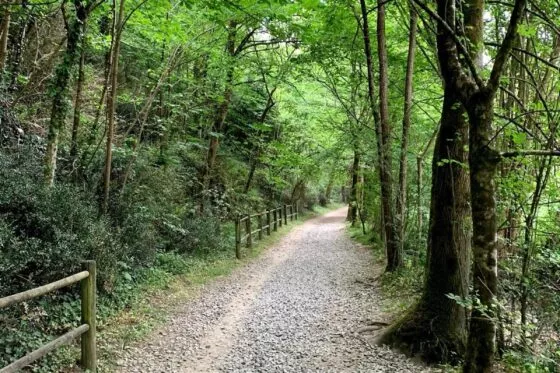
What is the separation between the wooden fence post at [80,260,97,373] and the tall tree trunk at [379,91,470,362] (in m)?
3.55

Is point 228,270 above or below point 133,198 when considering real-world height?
below

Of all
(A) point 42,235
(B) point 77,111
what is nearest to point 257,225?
(B) point 77,111

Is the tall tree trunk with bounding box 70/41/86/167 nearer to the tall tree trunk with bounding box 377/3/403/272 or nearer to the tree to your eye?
the tree

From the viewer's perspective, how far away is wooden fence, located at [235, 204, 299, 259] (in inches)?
430

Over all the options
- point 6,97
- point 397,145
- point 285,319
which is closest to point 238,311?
point 285,319

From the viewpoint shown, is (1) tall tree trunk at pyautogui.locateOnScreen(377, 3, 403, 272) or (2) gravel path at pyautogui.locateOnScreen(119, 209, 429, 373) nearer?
(2) gravel path at pyautogui.locateOnScreen(119, 209, 429, 373)

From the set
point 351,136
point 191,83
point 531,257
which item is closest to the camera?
point 531,257

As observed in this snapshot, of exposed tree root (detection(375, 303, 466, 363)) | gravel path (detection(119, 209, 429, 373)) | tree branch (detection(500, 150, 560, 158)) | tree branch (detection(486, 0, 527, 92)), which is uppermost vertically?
tree branch (detection(486, 0, 527, 92))

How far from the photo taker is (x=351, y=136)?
10.8 meters

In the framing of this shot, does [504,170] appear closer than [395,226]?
Yes

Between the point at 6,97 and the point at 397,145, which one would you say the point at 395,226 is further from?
the point at 6,97

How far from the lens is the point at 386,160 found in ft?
28.0

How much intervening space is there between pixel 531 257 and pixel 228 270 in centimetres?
670

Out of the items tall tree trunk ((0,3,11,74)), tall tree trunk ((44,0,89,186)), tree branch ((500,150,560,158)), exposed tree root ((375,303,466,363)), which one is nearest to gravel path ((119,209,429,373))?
exposed tree root ((375,303,466,363))
